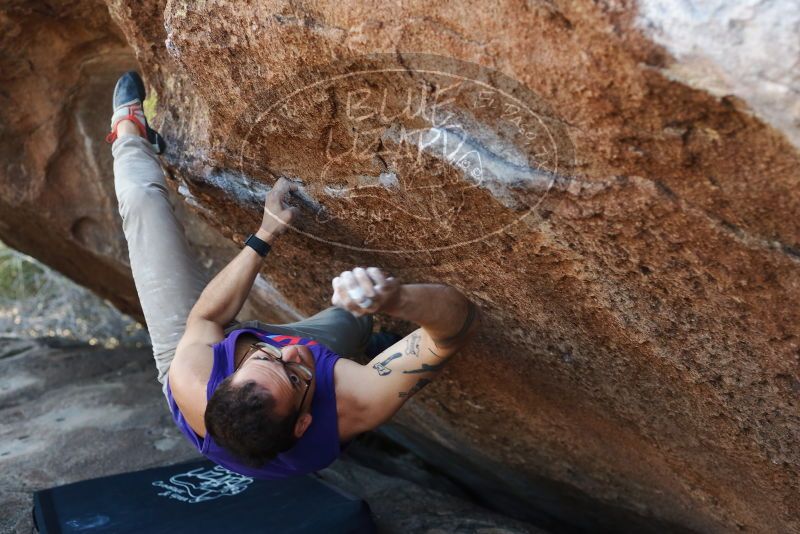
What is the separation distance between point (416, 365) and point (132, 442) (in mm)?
1933

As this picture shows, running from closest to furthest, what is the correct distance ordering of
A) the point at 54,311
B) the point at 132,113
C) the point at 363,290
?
the point at 363,290
the point at 132,113
the point at 54,311

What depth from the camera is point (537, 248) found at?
74.8 inches

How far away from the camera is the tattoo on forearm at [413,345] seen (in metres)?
1.96

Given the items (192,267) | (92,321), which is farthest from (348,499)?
(92,321)

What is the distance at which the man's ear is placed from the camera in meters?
2.05

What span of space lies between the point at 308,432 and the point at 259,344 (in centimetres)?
25

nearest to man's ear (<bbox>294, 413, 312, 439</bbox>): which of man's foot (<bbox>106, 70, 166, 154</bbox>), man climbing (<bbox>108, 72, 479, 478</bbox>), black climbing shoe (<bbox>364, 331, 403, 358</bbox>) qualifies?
man climbing (<bbox>108, 72, 479, 478</bbox>)

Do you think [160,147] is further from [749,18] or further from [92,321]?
[92,321]

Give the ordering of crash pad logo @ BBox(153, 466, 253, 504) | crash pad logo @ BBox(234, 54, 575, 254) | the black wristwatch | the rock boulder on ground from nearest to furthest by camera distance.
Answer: the rock boulder on ground, crash pad logo @ BBox(234, 54, 575, 254), the black wristwatch, crash pad logo @ BBox(153, 466, 253, 504)

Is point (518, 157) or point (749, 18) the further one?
point (518, 157)

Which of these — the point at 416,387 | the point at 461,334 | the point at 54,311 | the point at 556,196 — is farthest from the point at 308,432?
the point at 54,311

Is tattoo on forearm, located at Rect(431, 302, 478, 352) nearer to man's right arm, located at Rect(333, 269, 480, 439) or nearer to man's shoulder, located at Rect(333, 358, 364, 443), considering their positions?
man's right arm, located at Rect(333, 269, 480, 439)

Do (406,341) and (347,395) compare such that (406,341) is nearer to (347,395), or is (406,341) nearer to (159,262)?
(347,395)

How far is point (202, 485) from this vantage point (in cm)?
304
